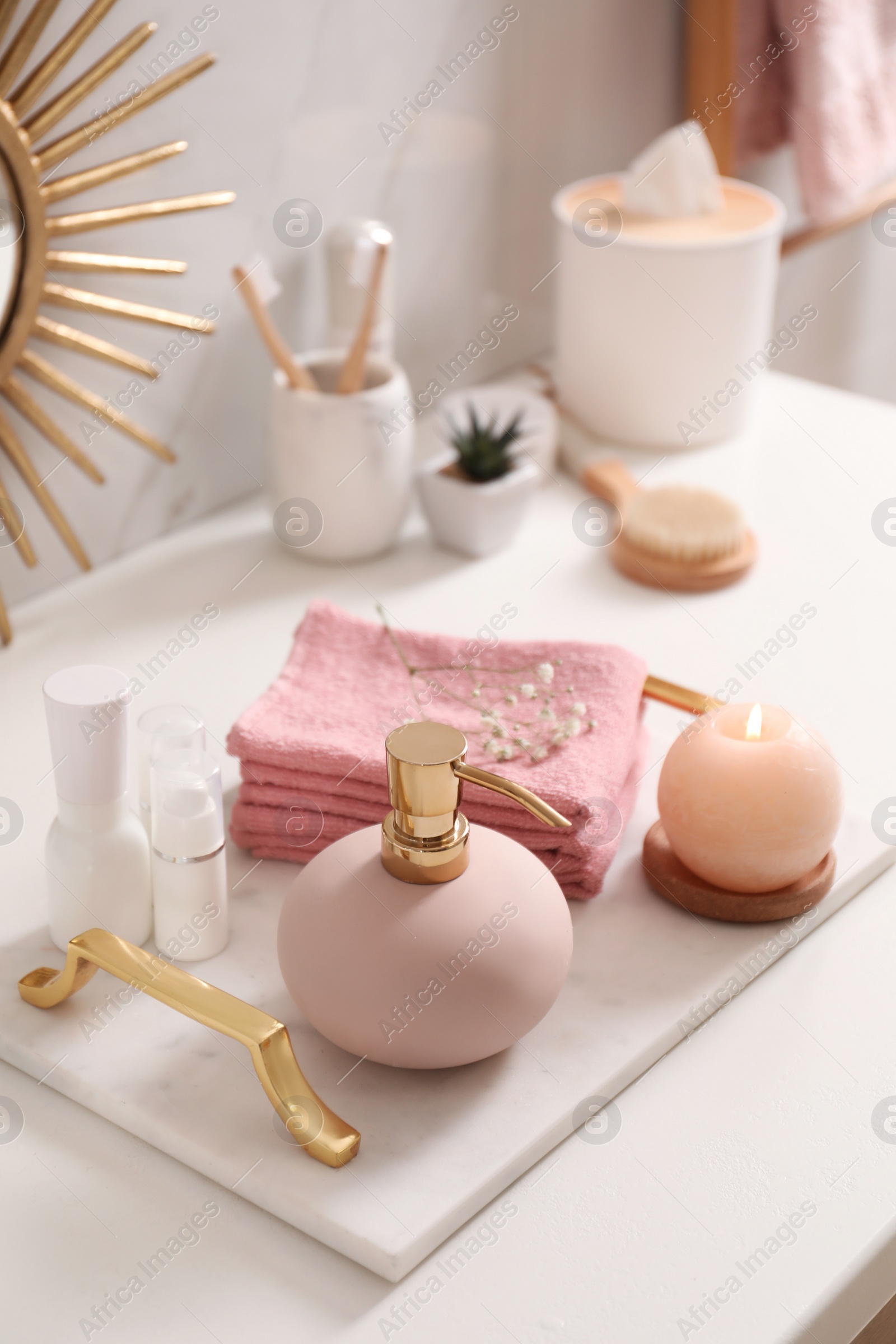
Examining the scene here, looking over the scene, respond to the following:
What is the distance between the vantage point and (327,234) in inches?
44.1

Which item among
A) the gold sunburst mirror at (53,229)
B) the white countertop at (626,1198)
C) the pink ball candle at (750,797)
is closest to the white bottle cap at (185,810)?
the white countertop at (626,1198)

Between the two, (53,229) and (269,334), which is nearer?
(53,229)

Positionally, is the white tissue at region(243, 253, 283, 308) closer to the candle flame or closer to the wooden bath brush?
the wooden bath brush

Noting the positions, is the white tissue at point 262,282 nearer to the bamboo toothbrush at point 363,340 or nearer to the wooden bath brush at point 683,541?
the bamboo toothbrush at point 363,340

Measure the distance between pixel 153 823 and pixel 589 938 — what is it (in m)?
0.23

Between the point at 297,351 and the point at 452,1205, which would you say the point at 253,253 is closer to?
the point at 297,351

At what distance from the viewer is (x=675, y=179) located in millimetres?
1187

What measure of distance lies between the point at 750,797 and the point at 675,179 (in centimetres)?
72

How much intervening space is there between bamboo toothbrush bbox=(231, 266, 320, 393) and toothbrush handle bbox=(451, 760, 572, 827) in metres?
0.53

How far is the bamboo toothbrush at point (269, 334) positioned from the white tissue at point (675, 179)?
1.22 ft

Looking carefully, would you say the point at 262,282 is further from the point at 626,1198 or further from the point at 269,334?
the point at 626,1198

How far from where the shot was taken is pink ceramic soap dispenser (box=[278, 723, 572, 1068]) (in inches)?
22.4

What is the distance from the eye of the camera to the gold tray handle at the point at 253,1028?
0.56m

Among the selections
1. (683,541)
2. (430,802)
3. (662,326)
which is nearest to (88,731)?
(430,802)
